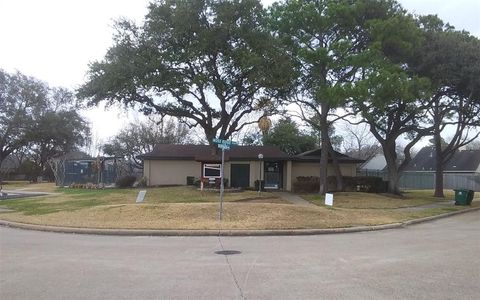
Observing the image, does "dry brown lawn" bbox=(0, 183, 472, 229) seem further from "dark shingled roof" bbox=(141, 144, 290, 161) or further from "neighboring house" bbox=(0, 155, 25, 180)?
"neighboring house" bbox=(0, 155, 25, 180)

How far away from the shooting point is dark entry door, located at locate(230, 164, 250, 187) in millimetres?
43094

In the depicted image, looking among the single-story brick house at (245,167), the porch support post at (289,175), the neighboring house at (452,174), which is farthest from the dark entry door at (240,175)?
the neighboring house at (452,174)

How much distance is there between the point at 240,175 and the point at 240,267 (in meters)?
33.1

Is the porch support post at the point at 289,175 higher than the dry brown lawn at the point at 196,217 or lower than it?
higher

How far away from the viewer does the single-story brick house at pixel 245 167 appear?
42.9 metres

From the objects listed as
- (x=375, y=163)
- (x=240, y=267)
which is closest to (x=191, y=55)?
(x=240, y=267)

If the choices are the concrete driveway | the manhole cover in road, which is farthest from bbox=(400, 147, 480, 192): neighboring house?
the manhole cover in road

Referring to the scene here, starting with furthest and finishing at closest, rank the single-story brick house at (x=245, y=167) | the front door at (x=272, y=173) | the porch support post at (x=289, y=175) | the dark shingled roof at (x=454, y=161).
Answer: the dark shingled roof at (x=454, y=161), the front door at (x=272, y=173), the single-story brick house at (x=245, y=167), the porch support post at (x=289, y=175)

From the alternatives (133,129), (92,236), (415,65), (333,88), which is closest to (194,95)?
(333,88)

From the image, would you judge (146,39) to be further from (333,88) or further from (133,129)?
(133,129)

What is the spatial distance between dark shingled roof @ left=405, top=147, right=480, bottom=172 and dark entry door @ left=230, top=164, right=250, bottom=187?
118ft

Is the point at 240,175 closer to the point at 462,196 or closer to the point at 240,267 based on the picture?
the point at 462,196

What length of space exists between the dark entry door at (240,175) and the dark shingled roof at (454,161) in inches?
1411

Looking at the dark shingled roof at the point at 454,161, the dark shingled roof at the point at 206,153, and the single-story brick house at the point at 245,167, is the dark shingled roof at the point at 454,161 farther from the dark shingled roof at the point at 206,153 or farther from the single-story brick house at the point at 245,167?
the dark shingled roof at the point at 206,153
